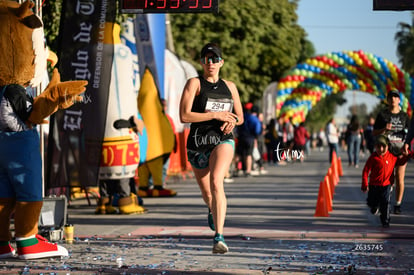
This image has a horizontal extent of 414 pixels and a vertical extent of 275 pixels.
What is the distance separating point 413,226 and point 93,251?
427 cm

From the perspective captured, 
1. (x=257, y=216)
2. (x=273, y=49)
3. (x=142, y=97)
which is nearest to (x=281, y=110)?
(x=273, y=49)

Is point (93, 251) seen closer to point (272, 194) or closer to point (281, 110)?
point (272, 194)

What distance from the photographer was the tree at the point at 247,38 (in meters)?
35.0

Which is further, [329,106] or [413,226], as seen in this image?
[329,106]

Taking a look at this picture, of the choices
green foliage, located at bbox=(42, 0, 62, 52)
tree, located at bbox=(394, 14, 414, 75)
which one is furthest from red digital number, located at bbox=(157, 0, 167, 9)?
tree, located at bbox=(394, 14, 414, 75)

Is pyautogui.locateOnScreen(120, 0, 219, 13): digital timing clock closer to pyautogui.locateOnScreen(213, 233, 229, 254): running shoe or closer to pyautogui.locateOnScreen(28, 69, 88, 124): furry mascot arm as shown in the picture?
pyautogui.locateOnScreen(28, 69, 88, 124): furry mascot arm

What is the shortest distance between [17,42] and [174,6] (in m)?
2.58

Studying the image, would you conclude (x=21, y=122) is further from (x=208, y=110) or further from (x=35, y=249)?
(x=208, y=110)

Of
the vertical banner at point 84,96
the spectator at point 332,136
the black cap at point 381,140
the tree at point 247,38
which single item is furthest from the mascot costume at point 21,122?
the tree at point 247,38

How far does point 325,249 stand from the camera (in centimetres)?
834

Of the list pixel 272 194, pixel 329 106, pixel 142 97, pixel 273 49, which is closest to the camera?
pixel 142 97

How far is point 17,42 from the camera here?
768 centimetres

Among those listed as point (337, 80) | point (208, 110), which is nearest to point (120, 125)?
point (208, 110)

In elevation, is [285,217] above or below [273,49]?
below
